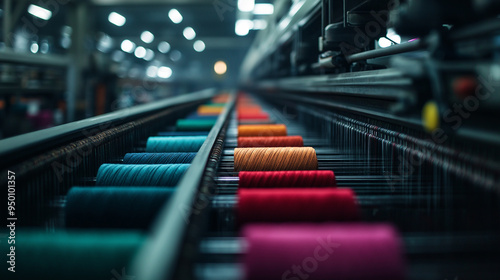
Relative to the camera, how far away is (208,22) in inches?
618

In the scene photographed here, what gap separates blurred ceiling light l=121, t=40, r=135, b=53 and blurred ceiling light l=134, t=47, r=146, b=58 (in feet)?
1.93

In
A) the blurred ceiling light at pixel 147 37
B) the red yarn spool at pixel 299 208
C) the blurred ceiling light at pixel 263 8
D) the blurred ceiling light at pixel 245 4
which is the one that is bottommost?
the red yarn spool at pixel 299 208

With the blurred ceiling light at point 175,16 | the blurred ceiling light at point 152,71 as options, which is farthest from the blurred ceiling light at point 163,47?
the blurred ceiling light at point 152,71

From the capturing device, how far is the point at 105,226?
1092 millimetres

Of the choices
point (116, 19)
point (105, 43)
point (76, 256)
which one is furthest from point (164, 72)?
point (76, 256)

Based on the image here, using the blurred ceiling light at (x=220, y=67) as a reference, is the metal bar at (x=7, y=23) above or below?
below

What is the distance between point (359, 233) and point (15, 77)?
7.05 metres

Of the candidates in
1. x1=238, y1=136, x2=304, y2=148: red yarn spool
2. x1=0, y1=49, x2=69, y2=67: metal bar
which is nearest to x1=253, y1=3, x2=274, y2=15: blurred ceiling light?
x1=0, y1=49, x2=69, y2=67: metal bar

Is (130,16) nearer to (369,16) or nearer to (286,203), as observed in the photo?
(369,16)

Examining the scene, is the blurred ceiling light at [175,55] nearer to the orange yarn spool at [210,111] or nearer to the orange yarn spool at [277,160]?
the orange yarn spool at [210,111]

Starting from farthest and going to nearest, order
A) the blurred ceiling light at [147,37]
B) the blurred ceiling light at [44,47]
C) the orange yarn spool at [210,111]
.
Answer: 1. the blurred ceiling light at [147,37]
2. the blurred ceiling light at [44,47]
3. the orange yarn spool at [210,111]

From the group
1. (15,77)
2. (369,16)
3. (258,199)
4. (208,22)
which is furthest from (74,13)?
(258,199)

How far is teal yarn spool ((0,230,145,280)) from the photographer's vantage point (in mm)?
815

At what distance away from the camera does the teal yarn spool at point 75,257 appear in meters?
0.81
